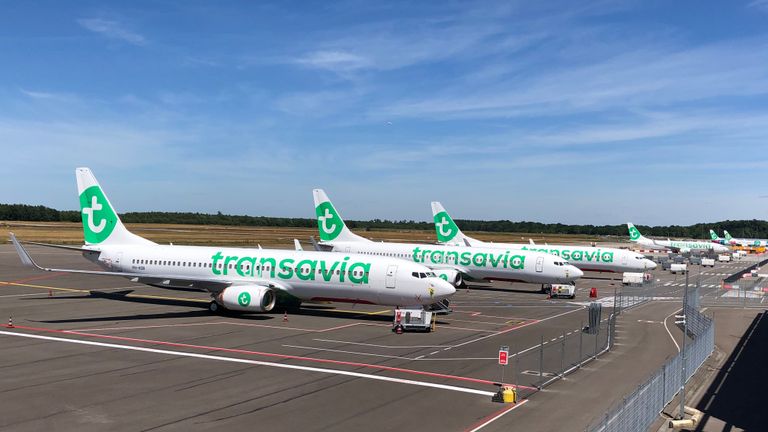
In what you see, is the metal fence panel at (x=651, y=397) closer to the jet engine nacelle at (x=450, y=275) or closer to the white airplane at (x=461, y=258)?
the jet engine nacelle at (x=450, y=275)

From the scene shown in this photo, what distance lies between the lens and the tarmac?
19562 mm

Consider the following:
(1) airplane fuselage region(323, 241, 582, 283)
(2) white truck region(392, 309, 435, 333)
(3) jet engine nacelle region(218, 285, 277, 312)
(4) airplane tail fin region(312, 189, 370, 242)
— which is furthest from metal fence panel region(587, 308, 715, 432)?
(4) airplane tail fin region(312, 189, 370, 242)

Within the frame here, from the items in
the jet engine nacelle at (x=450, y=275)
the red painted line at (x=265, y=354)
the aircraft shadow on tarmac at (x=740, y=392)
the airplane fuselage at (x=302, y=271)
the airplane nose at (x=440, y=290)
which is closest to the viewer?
the aircraft shadow on tarmac at (x=740, y=392)

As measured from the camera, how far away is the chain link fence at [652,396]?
1527cm

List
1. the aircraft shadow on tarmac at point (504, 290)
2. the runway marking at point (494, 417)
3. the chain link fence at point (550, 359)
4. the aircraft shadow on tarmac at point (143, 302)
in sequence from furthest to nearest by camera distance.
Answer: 1. the aircraft shadow on tarmac at point (504, 290)
2. the aircraft shadow on tarmac at point (143, 302)
3. the chain link fence at point (550, 359)
4. the runway marking at point (494, 417)

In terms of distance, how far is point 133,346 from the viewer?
100 ft

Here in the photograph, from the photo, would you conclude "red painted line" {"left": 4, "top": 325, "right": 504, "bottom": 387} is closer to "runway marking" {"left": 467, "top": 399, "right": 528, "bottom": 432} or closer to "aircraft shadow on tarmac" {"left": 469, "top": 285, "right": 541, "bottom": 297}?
"runway marking" {"left": 467, "top": 399, "right": 528, "bottom": 432}

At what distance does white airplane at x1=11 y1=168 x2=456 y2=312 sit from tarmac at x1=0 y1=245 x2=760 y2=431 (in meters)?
1.86

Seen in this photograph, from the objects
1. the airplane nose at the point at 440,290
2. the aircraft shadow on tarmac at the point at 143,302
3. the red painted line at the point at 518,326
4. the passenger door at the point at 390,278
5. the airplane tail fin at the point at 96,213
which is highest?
the airplane tail fin at the point at 96,213

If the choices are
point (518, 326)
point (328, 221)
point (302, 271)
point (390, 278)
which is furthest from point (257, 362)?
point (328, 221)

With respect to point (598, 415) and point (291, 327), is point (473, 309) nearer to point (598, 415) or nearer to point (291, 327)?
point (291, 327)

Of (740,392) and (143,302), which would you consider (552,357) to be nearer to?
(740,392)

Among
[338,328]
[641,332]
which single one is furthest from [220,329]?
[641,332]

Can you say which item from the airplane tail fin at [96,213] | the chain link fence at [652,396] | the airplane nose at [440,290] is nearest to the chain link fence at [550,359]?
the chain link fence at [652,396]
